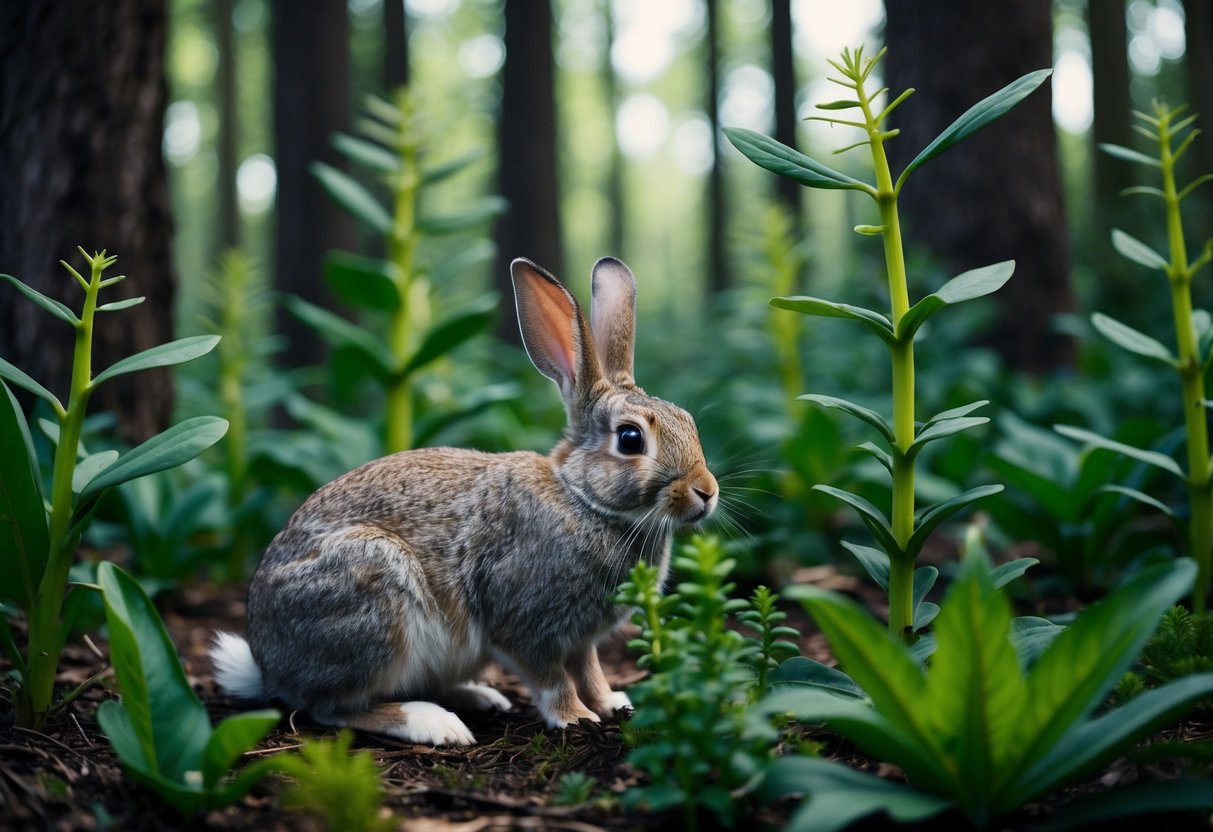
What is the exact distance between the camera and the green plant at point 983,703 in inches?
83.0

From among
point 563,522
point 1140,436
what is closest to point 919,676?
point 563,522

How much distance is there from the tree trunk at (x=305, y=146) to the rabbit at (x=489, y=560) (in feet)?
25.9

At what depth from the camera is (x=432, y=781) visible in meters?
2.84

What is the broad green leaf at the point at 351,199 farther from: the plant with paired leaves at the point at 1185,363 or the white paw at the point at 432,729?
the plant with paired leaves at the point at 1185,363

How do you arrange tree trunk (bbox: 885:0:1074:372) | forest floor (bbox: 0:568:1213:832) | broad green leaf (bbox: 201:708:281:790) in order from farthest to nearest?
tree trunk (bbox: 885:0:1074:372) → forest floor (bbox: 0:568:1213:832) → broad green leaf (bbox: 201:708:281:790)

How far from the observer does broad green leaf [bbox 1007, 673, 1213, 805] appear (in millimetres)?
2086

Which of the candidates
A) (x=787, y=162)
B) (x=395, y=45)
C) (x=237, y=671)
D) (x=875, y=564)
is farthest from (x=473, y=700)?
(x=395, y=45)

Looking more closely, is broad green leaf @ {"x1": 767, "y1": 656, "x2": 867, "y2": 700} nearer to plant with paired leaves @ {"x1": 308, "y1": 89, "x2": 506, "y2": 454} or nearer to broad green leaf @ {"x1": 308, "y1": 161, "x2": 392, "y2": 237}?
plant with paired leaves @ {"x1": 308, "y1": 89, "x2": 506, "y2": 454}

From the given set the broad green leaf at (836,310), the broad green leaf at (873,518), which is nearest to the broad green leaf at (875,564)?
the broad green leaf at (873,518)

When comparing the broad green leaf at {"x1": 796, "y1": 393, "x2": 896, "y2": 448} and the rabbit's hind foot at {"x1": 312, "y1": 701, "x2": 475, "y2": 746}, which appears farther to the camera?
the rabbit's hind foot at {"x1": 312, "y1": 701, "x2": 475, "y2": 746}

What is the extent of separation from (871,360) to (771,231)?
138 centimetres

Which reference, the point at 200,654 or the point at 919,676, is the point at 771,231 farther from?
the point at 919,676

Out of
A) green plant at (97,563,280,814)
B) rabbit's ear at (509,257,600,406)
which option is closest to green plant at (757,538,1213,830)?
green plant at (97,563,280,814)

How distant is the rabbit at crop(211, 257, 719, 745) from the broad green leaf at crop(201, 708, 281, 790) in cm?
94
